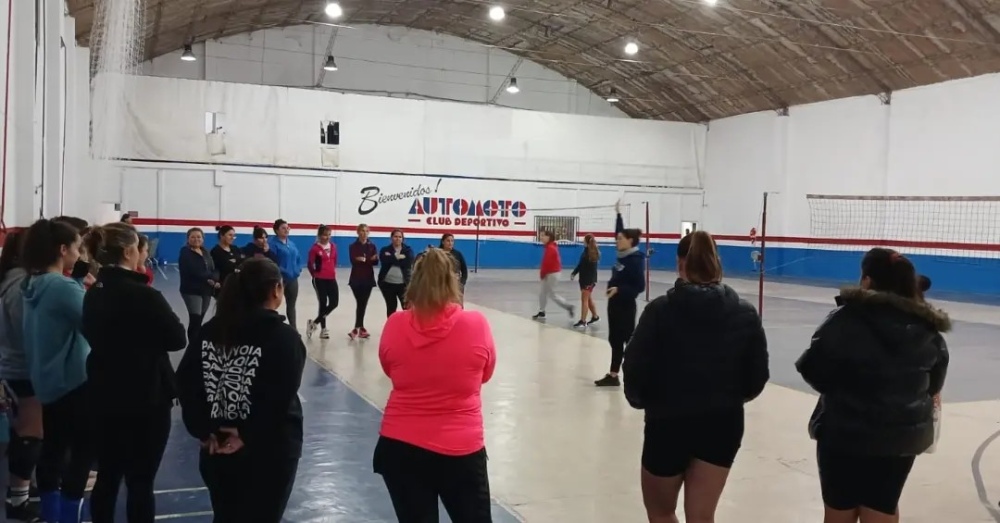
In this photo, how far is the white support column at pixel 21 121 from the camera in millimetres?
7930

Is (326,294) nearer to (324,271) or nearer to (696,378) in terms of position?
(324,271)

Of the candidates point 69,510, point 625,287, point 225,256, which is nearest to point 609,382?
point 625,287

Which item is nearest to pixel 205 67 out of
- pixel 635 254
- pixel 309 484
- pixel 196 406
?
pixel 635 254

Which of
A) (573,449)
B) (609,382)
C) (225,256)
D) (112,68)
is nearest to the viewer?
Answer: (573,449)

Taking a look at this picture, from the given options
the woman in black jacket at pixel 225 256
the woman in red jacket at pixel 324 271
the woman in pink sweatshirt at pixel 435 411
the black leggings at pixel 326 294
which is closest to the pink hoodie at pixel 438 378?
the woman in pink sweatshirt at pixel 435 411

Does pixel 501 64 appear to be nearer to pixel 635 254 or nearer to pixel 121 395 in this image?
pixel 635 254

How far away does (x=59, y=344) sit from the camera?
3.68 meters

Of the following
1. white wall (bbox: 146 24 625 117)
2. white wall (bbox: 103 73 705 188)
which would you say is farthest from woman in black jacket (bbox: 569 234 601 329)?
white wall (bbox: 146 24 625 117)

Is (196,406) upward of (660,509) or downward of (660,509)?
upward

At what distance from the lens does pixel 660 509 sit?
3.17 metres

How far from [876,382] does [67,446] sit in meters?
3.79

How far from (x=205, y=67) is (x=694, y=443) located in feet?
83.9

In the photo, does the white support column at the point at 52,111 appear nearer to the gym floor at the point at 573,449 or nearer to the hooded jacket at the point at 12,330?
the gym floor at the point at 573,449

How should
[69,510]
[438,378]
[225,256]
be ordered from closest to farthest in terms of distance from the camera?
[438,378], [69,510], [225,256]
